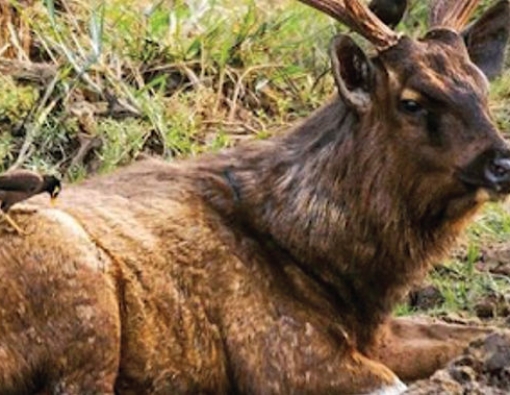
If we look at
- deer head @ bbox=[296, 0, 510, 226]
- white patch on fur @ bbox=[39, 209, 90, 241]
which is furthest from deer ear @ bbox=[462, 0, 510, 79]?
white patch on fur @ bbox=[39, 209, 90, 241]

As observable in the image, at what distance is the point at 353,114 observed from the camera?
8.25m

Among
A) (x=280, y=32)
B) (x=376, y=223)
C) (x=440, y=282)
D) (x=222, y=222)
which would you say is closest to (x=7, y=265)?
(x=222, y=222)

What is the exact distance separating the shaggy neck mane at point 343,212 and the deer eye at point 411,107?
7.0 inches

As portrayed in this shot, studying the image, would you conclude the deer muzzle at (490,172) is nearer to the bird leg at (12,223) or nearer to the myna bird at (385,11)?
the myna bird at (385,11)

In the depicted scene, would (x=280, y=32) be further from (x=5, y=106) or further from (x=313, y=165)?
(x=313, y=165)

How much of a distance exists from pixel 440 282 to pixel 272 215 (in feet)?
5.25

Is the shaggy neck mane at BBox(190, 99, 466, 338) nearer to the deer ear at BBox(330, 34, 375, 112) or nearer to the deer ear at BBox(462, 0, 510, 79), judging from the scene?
the deer ear at BBox(330, 34, 375, 112)

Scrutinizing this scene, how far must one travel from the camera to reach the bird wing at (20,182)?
781 centimetres

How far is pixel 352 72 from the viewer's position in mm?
8242

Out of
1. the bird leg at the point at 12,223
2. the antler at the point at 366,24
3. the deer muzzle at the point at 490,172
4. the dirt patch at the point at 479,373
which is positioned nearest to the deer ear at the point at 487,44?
the antler at the point at 366,24

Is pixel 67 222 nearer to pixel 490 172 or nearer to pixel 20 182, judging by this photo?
pixel 20 182

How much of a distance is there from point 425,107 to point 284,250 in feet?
3.07

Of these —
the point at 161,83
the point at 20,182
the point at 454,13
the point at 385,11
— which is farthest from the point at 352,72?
the point at 161,83

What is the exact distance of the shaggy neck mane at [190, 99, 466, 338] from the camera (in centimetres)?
823
